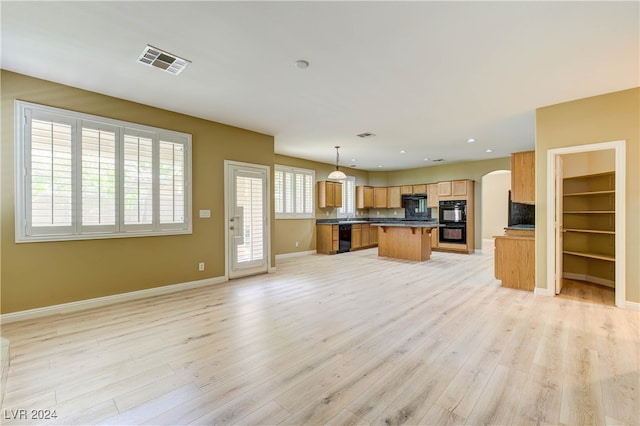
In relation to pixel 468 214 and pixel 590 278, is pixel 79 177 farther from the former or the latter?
pixel 468 214

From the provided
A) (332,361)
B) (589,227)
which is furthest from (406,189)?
(332,361)

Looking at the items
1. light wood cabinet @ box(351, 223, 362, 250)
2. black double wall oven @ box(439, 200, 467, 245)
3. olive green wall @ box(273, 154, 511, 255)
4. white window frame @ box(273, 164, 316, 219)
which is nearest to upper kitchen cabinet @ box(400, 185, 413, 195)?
olive green wall @ box(273, 154, 511, 255)

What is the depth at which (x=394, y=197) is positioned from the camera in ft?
32.9

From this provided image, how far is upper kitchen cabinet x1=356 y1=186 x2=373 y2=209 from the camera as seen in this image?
9.92 m

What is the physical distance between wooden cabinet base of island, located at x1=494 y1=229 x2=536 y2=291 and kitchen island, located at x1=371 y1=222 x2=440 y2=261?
88.6 inches

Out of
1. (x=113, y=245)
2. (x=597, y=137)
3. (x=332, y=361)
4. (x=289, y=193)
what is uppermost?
(x=597, y=137)

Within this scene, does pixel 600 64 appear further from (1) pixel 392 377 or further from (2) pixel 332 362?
(2) pixel 332 362

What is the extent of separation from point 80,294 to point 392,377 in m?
3.87

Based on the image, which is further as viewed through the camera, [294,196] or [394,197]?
[394,197]

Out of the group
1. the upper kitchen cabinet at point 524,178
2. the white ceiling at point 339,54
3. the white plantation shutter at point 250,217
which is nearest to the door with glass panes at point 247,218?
the white plantation shutter at point 250,217

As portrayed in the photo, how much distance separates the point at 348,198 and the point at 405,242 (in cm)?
319

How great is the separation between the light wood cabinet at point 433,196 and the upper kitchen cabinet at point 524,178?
403cm

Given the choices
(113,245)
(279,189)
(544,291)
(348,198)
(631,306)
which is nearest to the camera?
(631,306)

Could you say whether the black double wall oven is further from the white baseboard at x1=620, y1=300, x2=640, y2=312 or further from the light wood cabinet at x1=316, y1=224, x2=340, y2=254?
the white baseboard at x1=620, y1=300, x2=640, y2=312
